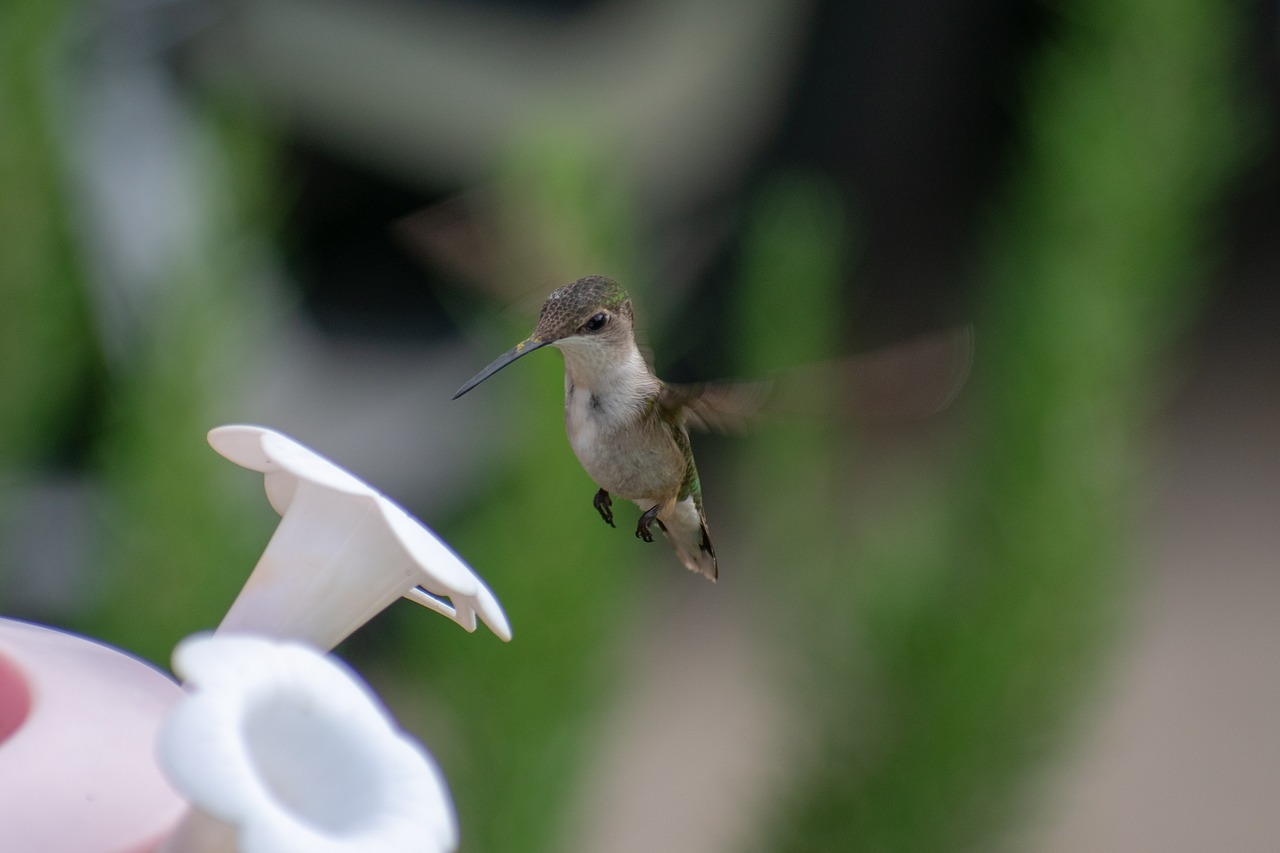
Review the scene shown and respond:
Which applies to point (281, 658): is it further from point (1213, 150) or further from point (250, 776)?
point (1213, 150)

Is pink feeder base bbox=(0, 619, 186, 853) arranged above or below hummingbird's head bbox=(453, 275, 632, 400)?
below

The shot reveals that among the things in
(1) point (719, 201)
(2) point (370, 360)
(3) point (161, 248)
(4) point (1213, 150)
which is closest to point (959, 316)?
A: (1) point (719, 201)

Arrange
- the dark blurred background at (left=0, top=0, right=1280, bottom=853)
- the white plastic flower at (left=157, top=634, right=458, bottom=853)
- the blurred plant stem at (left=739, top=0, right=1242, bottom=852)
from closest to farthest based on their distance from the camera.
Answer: the white plastic flower at (left=157, top=634, right=458, bottom=853), the dark blurred background at (left=0, top=0, right=1280, bottom=853), the blurred plant stem at (left=739, top=0, right=1242, bottom=852)

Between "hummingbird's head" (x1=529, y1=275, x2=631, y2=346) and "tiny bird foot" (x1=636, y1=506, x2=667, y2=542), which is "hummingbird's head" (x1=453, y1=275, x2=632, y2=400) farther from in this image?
"tiny bird foot" (x1=636, y1=506, x2=667, y2=542)

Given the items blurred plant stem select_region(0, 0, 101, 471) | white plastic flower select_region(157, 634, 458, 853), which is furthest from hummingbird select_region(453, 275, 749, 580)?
blurred plant stem select_region(0, 0, 101, 471)

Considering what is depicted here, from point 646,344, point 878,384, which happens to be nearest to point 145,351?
point 646,344

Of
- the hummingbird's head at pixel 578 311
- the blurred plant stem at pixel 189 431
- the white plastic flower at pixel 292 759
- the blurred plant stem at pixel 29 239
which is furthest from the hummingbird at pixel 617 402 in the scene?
the blurred plant stem at pixel 29 239

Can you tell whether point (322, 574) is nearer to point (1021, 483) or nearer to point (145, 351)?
point (145, 351)
